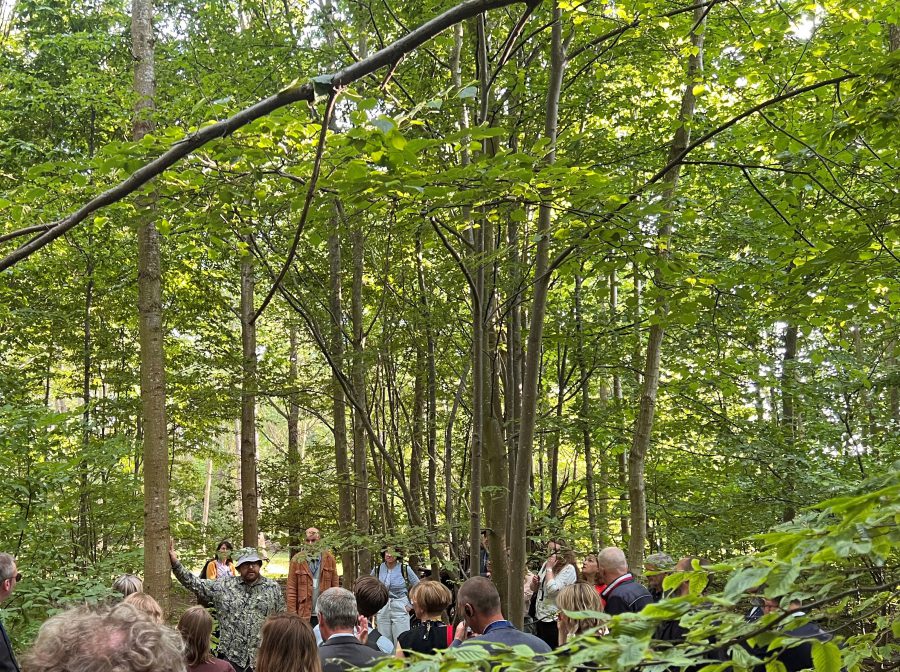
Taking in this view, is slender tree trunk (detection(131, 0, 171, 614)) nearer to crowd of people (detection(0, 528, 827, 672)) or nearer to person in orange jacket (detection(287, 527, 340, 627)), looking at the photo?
crowd of people (detection(0, 528, 827, 672))

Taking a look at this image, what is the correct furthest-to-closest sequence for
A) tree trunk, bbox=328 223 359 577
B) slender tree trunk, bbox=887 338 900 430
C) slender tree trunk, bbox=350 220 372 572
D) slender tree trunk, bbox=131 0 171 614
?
tree trunk, bbox=328 223 359 577, slender tree trunk, bbox=350 220 372 572, slender tree trunk, bbox=887 338 900 430, slender tree trunk, bbox=131 0 171 614

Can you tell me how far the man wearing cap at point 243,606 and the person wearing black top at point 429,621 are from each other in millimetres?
1236

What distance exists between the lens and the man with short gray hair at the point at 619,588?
4.67m

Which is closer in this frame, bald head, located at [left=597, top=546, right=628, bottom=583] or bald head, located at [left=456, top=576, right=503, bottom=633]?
bald head, located at [left=456, top=576, right=503, bottom=633]

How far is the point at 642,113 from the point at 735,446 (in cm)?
435

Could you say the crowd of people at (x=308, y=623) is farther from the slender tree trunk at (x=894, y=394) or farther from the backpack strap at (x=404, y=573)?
the slender tree trunk at (x=894, y=394)

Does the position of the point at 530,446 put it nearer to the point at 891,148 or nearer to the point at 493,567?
the point at 493,567

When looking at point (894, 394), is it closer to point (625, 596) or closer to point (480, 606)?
point (625, 596)

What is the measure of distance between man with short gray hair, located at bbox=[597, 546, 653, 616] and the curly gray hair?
3637mm

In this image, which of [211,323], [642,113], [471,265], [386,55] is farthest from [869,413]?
[211,323]

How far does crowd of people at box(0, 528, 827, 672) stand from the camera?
156 centimetres

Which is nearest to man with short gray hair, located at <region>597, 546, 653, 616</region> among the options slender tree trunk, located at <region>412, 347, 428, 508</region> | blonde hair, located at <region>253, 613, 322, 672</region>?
blonde hair, located at <region>253, 613, 322, 672</region>

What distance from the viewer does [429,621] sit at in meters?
4.74

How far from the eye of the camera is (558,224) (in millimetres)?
4867
